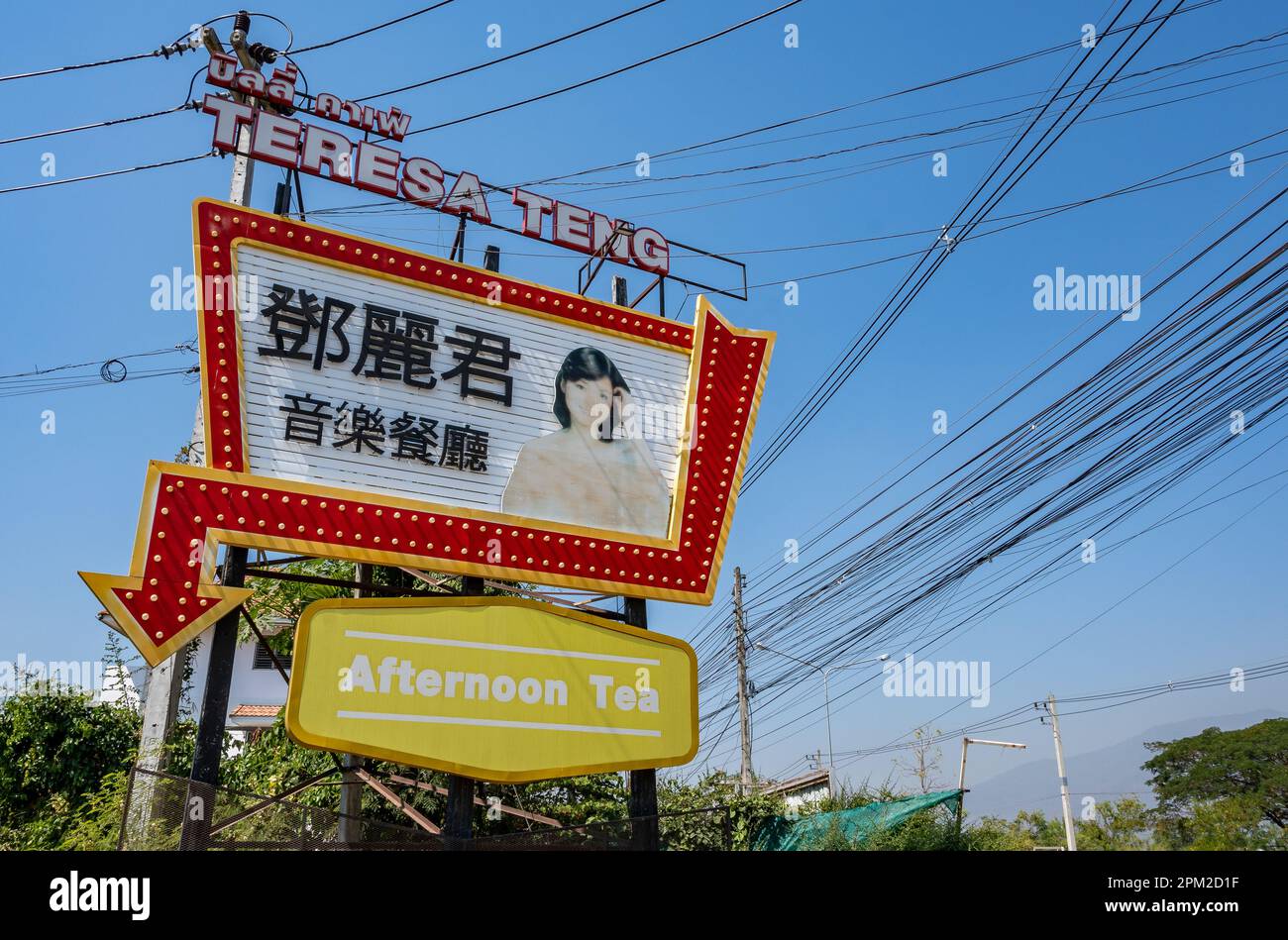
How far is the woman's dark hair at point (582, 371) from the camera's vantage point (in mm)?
11523

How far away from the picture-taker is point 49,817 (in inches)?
669

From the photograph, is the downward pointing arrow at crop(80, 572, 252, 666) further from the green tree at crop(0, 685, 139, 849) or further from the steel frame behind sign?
the green tree at crop(0, 685, 139, 849)

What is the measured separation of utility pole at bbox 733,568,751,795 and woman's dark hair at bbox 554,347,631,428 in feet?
46.6

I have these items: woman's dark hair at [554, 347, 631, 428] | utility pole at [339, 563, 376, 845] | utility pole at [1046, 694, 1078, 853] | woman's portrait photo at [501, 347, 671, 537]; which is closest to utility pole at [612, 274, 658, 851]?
woman's portrait photo at [501, 347, 671, 537]

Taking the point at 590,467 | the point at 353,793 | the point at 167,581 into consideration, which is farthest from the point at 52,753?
the point at 590,467

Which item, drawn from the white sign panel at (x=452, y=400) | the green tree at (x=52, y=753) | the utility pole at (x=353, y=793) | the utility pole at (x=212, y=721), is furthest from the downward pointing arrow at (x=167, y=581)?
the green tree at (x=52, y=753)

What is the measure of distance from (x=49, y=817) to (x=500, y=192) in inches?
552

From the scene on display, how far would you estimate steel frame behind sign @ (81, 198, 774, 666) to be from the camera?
890cm

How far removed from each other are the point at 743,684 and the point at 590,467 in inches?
617

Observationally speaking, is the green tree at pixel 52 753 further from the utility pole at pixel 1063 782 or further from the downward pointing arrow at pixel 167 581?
the utility pole at pixel 1063 782

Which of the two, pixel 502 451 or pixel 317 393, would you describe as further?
pixel 502 451

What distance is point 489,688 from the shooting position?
32.1 feet
